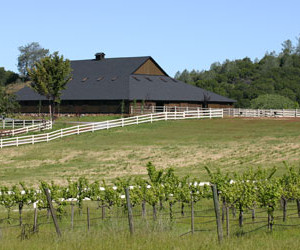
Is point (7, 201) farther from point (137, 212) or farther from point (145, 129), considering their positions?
point (145, 129)

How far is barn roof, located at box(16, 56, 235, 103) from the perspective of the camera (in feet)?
262

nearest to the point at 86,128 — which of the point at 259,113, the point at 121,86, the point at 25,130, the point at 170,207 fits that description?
the point at 25,130

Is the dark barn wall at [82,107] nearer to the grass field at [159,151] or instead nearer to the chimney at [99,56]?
the chimney at [99,56]

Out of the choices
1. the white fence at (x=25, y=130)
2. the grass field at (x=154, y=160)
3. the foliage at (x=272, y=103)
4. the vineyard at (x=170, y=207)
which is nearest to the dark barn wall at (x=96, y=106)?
the foliage at (x=272, y=103)

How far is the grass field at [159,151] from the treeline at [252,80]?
62.3m

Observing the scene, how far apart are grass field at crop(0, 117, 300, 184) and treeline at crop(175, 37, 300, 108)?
62.3 metres

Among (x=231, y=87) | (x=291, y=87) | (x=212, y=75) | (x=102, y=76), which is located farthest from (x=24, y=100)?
(x=212, y=75)

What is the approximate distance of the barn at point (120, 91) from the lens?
78875 millimetres

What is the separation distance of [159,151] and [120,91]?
34305 mm

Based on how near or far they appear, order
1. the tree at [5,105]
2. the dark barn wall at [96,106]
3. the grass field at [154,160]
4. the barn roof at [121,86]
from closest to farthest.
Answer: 1. the grass field at [154,160]
2. the tree at [5,105]
3. the dark barn wall at [96,106]
4. the barn roof at [121,86]

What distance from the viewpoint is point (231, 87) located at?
141375 millimetres

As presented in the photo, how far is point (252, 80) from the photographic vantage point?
16325 centimetres

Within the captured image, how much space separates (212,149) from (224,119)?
20.9 metres

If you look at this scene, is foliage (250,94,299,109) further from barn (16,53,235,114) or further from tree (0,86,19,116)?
tree (0,86,19,116)
